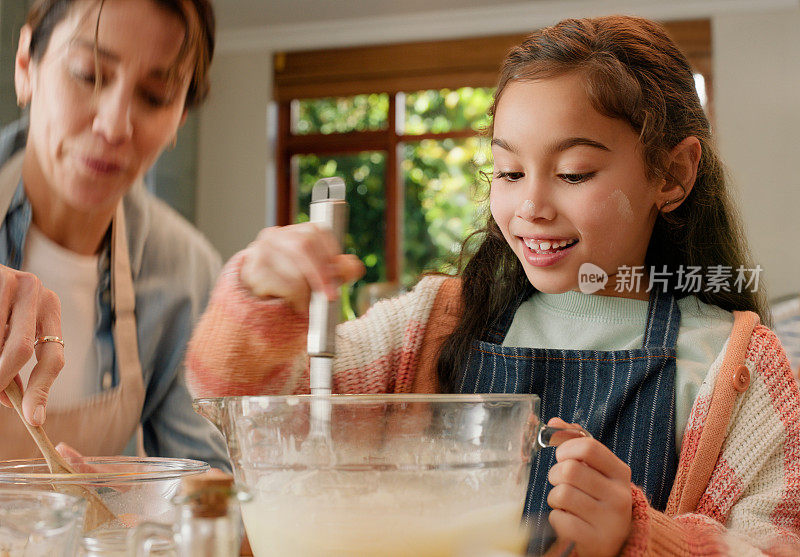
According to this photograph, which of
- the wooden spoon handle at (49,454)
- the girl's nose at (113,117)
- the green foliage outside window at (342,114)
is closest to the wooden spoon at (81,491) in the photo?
the wooden spoon handle at (49,454)

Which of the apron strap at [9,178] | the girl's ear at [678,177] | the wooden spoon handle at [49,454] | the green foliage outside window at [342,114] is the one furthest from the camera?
the green foliage outside window at [342,114]

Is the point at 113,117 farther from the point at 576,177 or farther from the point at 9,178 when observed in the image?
the point at 576,177

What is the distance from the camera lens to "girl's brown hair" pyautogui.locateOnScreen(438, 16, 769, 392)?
0.62 meters

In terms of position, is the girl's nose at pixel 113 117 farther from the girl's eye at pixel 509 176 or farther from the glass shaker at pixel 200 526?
the glass shaker at pixel 200 526

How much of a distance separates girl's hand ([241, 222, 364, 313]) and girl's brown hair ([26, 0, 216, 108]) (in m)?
0.44

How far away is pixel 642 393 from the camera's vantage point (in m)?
0.61

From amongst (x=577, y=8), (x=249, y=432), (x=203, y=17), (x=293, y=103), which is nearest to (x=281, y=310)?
(x=249, y=432)

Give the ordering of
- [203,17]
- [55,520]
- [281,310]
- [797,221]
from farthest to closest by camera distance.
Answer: [797,221] → [203,17] → [281,310] → [55,520]

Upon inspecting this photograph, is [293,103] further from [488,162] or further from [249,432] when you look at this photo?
[249,432]

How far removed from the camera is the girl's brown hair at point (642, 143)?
2.02 feet

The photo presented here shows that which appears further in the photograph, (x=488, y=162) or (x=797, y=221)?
(x=797, y=221)

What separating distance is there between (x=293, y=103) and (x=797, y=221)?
1.85 meters

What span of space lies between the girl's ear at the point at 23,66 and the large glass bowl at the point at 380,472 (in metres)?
0.64

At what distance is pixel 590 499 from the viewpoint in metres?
0.40
